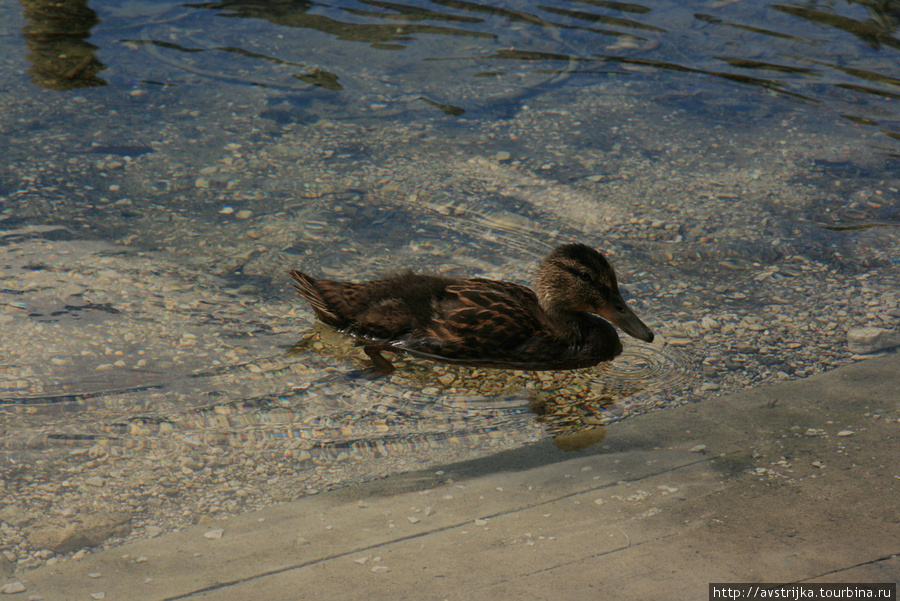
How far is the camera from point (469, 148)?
8.27 meters

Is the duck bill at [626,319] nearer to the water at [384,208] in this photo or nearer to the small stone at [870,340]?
the water at [384,208]

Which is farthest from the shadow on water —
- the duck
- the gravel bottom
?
the duck

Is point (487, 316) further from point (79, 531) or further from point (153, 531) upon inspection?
point (79, 531)

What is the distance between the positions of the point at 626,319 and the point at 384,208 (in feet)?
8.31

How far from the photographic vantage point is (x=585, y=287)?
5.72 metres

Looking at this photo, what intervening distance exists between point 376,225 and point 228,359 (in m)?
2.04

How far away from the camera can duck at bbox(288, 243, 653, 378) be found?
5.61 metres

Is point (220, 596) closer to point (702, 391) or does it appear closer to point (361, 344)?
point (361, 344)

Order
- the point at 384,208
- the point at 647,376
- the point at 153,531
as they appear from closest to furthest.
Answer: the point at 153,531 < the point at 647,376 < the point at 384,208

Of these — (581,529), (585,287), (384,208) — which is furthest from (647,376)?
(384,208)

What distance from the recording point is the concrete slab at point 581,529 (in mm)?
3488

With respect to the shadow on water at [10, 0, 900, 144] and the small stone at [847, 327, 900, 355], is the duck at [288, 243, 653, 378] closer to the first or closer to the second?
the small stone at [847, 327, 900, 355]

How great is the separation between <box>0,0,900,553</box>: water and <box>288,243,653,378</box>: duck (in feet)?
0.53

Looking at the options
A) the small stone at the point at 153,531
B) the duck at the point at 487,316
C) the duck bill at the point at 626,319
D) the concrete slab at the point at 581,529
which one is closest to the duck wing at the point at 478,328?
the duck at the point at 487,316
